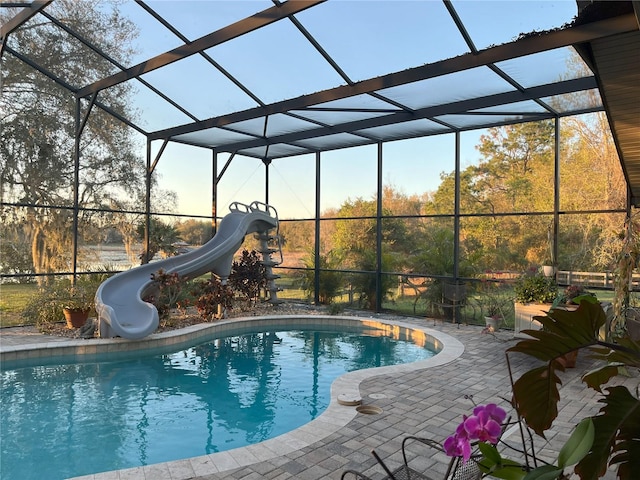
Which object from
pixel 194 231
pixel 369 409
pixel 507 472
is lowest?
pixel 369 409

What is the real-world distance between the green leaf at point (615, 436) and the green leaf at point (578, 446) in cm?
7

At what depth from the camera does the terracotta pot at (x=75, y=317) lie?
8672mm

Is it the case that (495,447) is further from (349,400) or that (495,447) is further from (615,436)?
(349,400)

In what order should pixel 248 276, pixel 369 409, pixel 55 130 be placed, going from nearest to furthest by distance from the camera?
pixel 369 409 → pixel 248 276 → pixel 55 130

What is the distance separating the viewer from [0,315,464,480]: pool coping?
3.40m

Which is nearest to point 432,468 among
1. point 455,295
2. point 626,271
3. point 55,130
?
point 626,271

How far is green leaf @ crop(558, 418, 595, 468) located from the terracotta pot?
9.35 m

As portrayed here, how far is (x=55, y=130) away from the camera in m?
13.6

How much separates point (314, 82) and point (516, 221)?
11.5m

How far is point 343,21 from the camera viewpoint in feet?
20.4

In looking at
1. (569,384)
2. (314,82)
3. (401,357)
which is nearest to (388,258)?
(401,357)

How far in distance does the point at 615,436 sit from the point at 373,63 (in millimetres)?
6496

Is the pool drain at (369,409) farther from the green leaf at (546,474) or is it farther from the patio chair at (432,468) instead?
the green leaf at (546,474)

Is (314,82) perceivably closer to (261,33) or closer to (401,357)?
(261,33)
